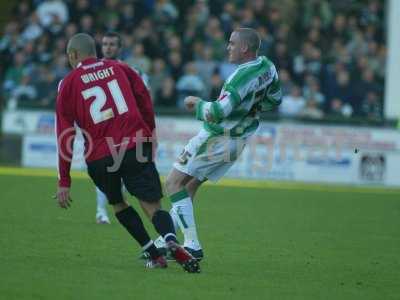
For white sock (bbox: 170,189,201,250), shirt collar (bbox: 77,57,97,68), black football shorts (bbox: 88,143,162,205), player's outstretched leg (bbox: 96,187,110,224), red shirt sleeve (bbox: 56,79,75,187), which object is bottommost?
player's outstretched leg (bbox: 96,187,110,224)

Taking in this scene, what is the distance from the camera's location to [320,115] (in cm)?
1983

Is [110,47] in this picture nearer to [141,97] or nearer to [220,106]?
[141,97]

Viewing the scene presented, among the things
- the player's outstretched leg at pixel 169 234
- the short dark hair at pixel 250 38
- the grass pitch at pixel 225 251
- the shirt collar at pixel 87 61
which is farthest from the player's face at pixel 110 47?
the player's outstretched leg at pixel 169 234

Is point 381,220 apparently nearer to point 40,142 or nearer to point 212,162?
point 212,162

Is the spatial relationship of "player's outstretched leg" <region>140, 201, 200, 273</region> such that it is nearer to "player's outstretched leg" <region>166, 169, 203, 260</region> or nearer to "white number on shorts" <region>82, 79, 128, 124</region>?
"player's outstretched leg" <region>166, 169, 203, 260</region>

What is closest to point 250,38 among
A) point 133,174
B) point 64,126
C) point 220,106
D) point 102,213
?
point 220,106

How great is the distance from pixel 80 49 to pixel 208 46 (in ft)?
42.4

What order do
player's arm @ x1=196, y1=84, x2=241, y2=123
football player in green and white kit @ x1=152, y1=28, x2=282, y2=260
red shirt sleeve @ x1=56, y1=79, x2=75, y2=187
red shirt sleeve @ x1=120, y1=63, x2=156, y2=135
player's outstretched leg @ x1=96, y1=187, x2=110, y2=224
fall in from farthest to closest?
player's outstretched leg @ x1=96, y1=187, x2=110, y2=224, football player in green and white kit @ x1=152, y1=28, x2=282, y2=260, red shirt sleeve @ x1=120, y1=63, x2=156, y2=135, player's arm @ x1=196, y1=84, x2=241, y2=123, red shirt sleeve @ x1=56, y1=79, x2=75, y2=187

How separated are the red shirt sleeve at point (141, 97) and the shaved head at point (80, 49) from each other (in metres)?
0.33

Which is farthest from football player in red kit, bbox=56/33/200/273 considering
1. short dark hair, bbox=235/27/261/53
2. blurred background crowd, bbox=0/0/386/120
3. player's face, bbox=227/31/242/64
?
blurred background crowd, bbox=0/0/386/120

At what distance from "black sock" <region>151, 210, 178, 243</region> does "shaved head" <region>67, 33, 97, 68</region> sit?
1.51 m

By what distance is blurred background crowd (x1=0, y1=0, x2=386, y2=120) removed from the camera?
20766mm

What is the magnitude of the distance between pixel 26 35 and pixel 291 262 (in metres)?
14.3

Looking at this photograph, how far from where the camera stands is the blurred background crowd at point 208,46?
20.8m
